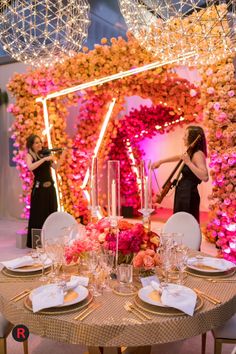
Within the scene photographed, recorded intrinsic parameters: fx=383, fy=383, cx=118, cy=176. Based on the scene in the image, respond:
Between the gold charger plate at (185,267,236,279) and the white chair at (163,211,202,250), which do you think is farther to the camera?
the white chair at (163,211,202,250)

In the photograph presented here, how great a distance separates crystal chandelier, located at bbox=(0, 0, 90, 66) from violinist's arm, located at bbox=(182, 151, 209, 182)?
161 centimetres

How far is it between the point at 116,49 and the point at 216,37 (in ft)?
9.63

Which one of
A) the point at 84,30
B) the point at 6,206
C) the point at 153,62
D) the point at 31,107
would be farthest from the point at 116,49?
the point at 6,206

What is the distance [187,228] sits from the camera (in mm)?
3273

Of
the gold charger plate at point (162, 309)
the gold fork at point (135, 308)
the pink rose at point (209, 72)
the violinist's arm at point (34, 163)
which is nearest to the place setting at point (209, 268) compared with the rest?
the gold charger plate at point (162, 309)

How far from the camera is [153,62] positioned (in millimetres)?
4922

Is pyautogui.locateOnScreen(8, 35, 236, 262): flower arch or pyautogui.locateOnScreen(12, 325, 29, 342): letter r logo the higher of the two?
pyautogui.locateOnScreen(8, 35, 236, 262): flower arch

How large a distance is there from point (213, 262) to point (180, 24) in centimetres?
147

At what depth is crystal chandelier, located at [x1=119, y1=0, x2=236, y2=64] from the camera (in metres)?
2.08

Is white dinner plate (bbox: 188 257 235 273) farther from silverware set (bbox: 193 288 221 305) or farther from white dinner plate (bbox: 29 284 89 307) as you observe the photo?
white dinner plate (bbox: 29 284 89 307)

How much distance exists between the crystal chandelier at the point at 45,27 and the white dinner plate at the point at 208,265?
1.84 metres

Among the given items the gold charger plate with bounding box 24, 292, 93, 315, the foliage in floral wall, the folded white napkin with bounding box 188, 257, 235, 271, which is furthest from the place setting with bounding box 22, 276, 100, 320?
the foliage in floral wall

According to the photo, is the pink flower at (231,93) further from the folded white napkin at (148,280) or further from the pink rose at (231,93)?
the folded white napkin at (148,280)

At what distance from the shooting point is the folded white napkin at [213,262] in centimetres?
239
